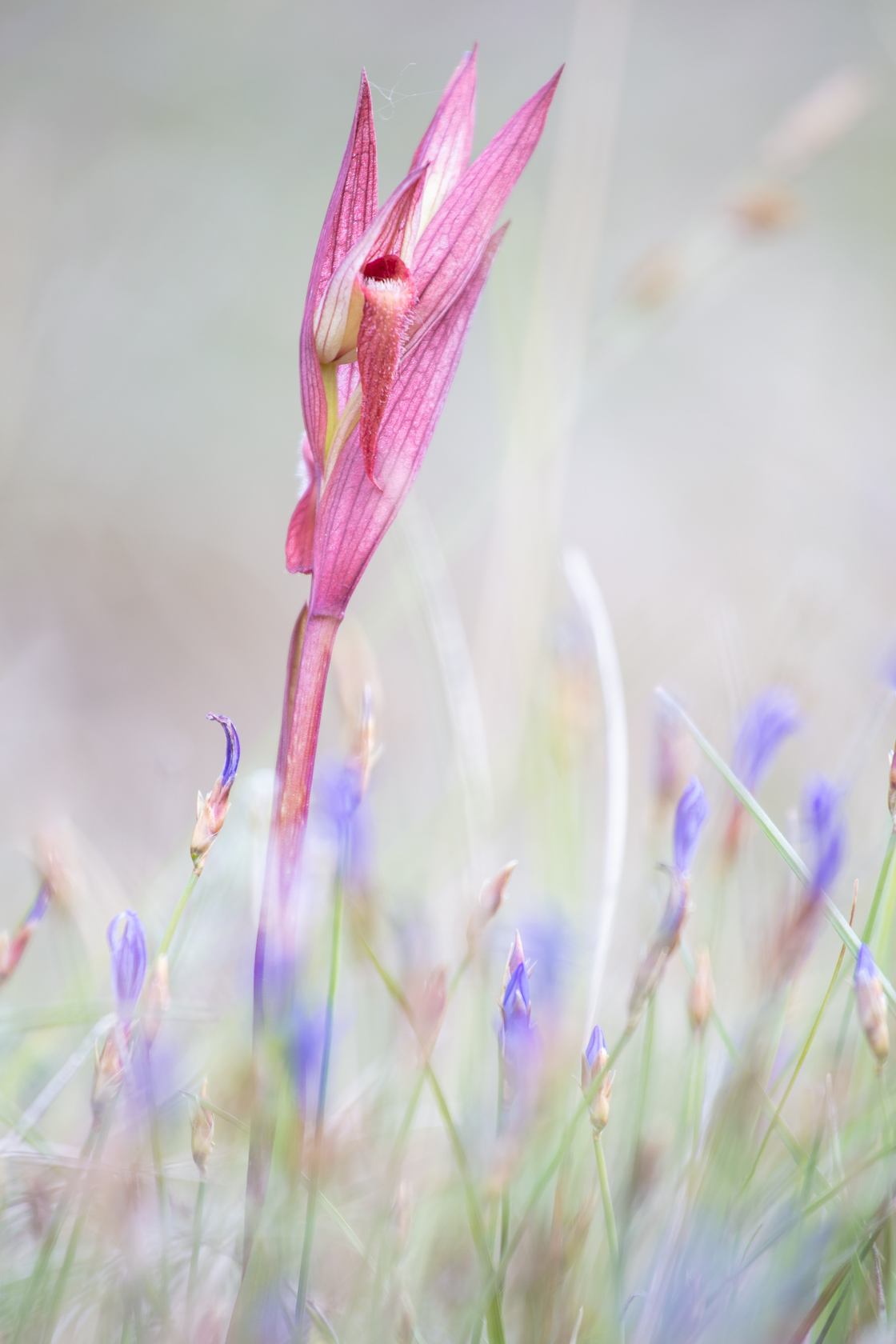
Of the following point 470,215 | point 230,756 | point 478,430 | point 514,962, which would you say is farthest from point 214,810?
point 478,430

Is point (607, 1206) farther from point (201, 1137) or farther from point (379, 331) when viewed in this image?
point (379, 331)

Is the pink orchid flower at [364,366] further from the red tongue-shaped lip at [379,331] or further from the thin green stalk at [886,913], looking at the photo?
the thin green stalk at [886,913]

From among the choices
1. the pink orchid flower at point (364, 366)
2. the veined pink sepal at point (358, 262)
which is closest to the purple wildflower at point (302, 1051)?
the pink orchid flower at point (364, 366)

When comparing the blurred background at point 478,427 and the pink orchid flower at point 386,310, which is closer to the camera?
the pink orchid flower at point 386,310

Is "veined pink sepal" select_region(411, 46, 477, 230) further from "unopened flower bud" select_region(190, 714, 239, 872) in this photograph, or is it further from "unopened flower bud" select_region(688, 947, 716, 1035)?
"unopened flower bud" select_region(688, 947, 716, 1035)

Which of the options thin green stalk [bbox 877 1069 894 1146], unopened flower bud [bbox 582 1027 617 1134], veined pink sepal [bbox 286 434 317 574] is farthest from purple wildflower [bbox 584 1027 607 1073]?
veined pink sepal [bbox 286 434 317 574]

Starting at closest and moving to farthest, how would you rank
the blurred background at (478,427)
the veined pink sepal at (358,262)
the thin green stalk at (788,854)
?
1. the veined pink sepal at (358,262)
2. the thin green stalk at (788,854)
3. the blurred background at (478,427)
